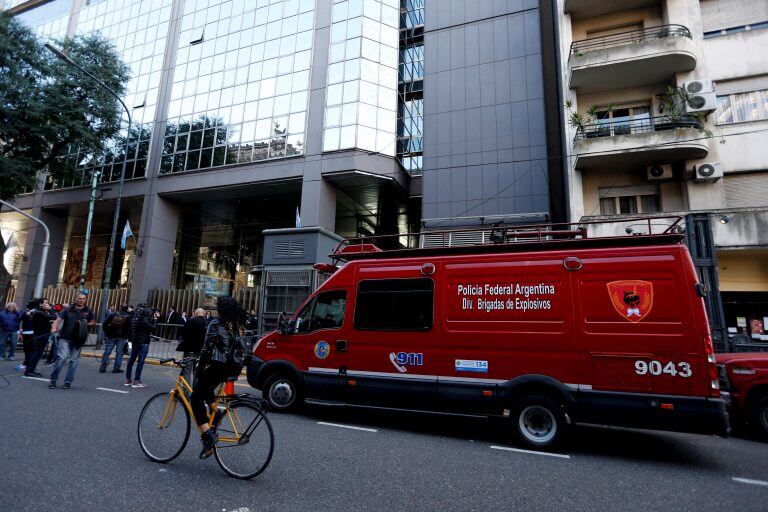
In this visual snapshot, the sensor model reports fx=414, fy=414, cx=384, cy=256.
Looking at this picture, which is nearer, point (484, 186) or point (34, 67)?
point (484, 186)

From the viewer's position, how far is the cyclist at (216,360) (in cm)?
414

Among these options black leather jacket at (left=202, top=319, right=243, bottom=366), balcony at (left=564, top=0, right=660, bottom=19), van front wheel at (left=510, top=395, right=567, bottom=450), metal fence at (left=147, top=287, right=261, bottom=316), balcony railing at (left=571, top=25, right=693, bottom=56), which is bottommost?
van front wheel at (left=510, top=395, right=567, bottom=450)

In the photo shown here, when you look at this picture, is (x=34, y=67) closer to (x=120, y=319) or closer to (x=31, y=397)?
(x=120, y=319)

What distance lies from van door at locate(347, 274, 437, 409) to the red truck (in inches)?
179

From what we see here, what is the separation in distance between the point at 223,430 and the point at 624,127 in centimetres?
1589

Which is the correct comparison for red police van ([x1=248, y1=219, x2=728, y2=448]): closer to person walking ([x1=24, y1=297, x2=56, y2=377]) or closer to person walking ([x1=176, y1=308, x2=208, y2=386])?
person walking ([x1=176, y1=308, x2=208, y2=386])

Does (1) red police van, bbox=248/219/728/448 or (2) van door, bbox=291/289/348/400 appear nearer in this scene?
(1) red police van, bbox=248/219/728/448

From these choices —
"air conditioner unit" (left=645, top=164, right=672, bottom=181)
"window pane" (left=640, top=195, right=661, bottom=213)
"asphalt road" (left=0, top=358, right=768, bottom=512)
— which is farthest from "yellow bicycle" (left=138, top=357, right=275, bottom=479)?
"air conditioner unit" (left=645, top=164, right=672, bottom=181)

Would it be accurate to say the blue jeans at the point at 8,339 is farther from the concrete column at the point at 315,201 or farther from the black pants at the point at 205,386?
the black pants at the point at 205,386

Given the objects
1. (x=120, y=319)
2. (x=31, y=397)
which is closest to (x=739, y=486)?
(x=31, y=397)

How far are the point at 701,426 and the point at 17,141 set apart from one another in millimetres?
28397

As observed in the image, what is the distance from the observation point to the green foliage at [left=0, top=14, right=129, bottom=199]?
19906 mm

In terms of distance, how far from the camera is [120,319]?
10719mm

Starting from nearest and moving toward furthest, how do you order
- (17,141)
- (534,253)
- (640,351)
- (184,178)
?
1. (640,351)
2. (534,253)
3. (17,141)
4. (184,178)
